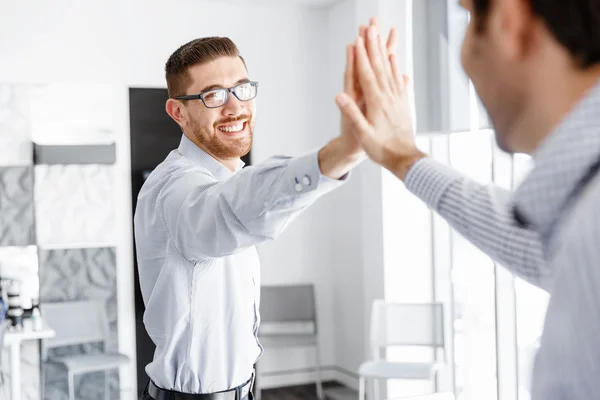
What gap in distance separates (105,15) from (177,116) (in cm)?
380

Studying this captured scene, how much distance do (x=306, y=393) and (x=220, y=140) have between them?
4.32 m

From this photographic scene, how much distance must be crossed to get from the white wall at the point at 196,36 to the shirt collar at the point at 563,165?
16.4 feet

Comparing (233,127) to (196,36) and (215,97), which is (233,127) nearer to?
(215,97)

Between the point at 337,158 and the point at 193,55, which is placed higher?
the point at 193,55

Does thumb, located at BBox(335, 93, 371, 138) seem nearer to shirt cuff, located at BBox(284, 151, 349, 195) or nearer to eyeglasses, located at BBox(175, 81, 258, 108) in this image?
shirt cuff, located at BBox(284, 151, 349, 195)

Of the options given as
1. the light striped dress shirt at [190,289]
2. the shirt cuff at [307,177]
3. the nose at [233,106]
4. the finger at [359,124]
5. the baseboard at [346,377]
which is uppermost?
the nose at [233,106]

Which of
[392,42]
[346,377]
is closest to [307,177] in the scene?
[392,42]

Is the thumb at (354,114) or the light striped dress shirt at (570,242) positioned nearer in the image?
the light striped dress shirt at (570,242)

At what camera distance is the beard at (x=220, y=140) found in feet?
5.88

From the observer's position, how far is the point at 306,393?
18.8 feet

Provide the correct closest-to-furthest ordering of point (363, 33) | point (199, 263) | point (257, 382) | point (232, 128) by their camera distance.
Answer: point (363, 33), point (199, 263), point (232, 128), point (257, 382)

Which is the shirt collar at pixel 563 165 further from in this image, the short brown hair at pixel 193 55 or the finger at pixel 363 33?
the short brown hair at pixel 193 55

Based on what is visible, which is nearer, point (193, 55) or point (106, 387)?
point (193, 55)

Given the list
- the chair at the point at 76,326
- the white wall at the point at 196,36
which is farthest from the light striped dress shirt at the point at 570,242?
the white wall at the point at 196,36
